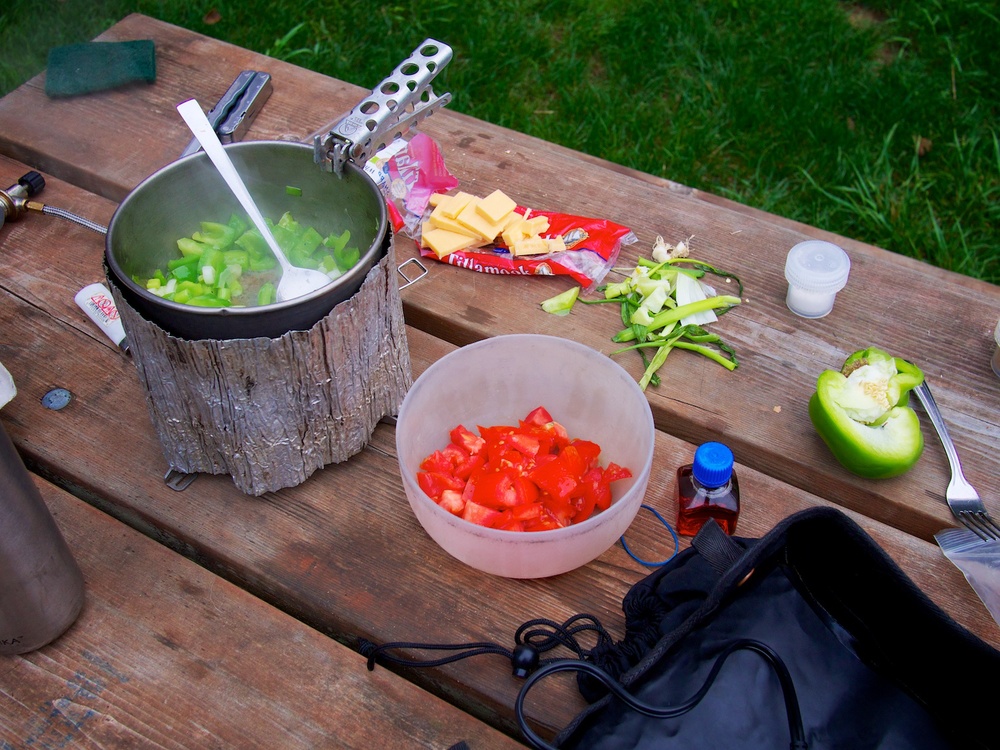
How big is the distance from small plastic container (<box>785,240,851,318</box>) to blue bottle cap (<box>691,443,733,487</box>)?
483mm

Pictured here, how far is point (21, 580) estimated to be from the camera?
43.5 inches

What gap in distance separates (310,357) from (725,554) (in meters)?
0.64

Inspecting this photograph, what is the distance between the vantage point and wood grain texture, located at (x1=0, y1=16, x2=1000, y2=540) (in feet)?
4.73

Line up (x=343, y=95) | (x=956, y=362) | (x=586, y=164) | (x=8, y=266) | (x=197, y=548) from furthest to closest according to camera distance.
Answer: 1. (x=343, y=95)
2. (x=586, y=164)
3. (x=8, y=266)
4. (x=956, y=362)
5. (x=197, y=548)

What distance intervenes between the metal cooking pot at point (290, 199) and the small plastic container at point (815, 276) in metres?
0.72

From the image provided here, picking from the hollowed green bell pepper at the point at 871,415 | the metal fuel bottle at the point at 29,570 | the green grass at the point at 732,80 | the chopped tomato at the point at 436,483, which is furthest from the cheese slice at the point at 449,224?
the green grass at the point at 732,80

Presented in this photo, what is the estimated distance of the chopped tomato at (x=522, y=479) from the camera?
1243 mm

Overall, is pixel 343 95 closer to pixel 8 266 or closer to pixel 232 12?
pixel 8 266

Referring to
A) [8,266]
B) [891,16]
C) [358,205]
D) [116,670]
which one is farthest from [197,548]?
[891,16]

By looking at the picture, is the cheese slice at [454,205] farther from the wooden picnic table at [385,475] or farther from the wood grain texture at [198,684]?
the wood grain texture at [198,684]

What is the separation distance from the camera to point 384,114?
1.41m

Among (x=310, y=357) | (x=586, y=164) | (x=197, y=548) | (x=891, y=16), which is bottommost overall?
(x=891, y=16)

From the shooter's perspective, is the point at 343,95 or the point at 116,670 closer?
the point at 116,670

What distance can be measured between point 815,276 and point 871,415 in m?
0.30
